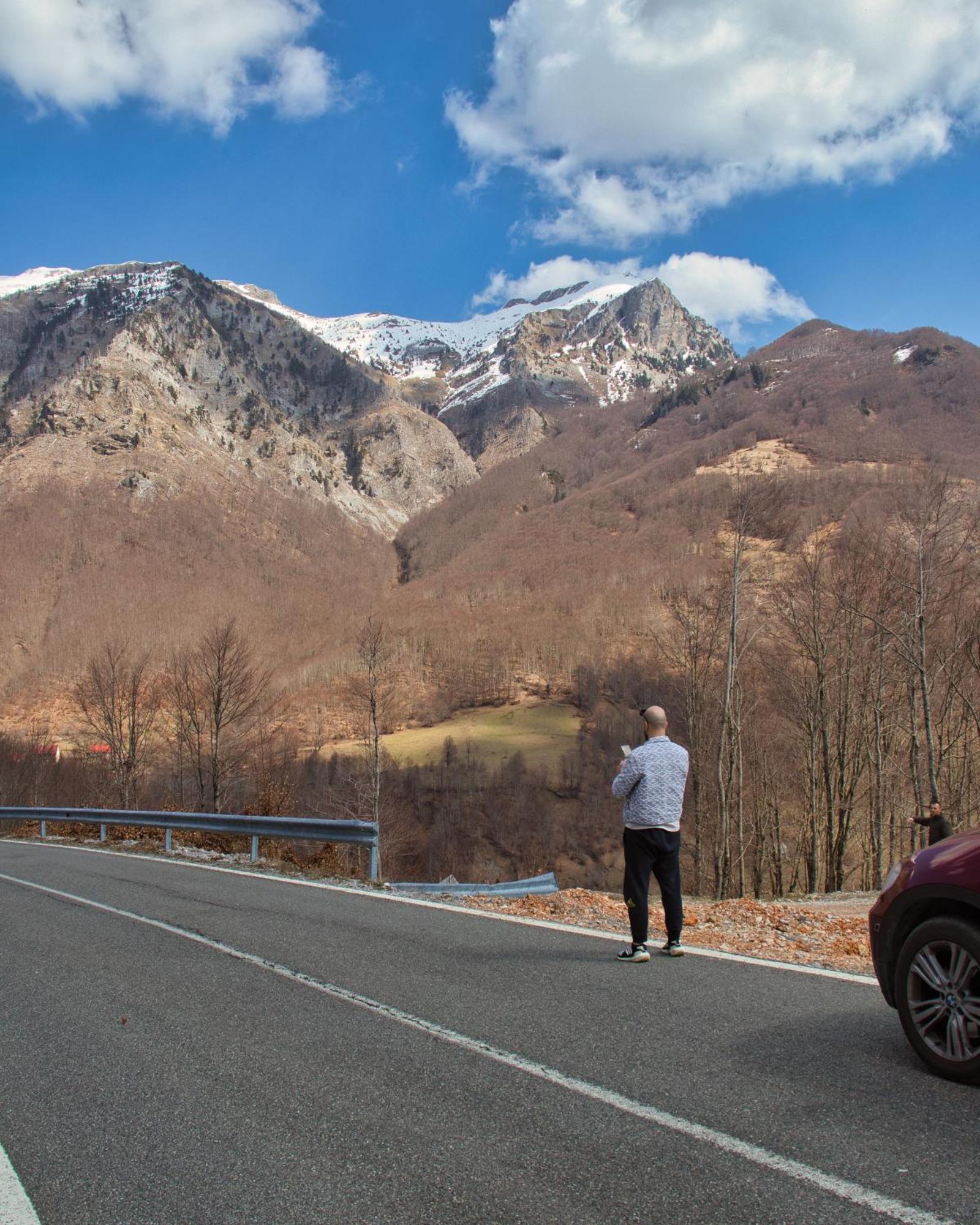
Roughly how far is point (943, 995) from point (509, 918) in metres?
5.02

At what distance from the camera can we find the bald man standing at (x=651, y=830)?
614 centimetres

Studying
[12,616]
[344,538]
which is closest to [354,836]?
[12,616]

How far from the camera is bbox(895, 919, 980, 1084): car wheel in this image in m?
3.52

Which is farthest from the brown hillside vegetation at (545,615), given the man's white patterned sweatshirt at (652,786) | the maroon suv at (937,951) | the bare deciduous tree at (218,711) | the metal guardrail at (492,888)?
the maroon suv at (937,951)

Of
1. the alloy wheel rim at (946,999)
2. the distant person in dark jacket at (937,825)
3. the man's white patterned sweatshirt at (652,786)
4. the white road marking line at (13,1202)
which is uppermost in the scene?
the man's white patterned sweatshirt at (652,786)

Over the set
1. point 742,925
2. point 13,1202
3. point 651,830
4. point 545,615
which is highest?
point 545,615

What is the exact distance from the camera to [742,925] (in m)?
8.70

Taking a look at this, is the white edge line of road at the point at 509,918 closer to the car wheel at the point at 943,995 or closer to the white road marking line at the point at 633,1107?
Result: the car wheel at the point at 943,995

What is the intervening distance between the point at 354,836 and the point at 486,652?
118 m

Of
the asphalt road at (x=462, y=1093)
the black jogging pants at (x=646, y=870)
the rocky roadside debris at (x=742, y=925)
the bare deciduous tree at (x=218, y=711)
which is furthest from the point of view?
the bare deciduous tree at (x=218, y=711)

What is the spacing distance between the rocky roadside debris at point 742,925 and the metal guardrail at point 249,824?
2.68 metres

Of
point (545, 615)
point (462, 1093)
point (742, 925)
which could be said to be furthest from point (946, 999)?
point (545, 615)

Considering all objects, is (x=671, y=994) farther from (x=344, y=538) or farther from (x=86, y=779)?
(x=344, y=538)

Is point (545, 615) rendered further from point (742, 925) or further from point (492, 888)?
point (742, 925)
